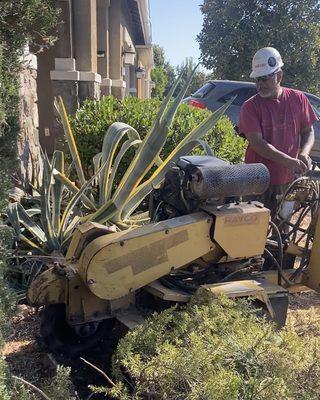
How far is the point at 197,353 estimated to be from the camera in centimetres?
205

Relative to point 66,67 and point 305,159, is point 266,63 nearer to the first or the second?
point 305,159

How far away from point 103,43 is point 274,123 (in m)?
7.64

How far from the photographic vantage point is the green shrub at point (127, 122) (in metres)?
5.49

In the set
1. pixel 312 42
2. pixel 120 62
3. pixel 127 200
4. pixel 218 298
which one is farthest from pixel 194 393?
pixel 312 42

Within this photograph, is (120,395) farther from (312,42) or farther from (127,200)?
(312,42)

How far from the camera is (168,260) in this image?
281 centimetres

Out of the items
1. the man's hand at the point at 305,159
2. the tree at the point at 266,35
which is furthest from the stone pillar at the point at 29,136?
the tree at the point at 266,35

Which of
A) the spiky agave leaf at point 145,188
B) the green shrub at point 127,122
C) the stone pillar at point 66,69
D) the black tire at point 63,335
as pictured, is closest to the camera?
the black tire at point 63,335

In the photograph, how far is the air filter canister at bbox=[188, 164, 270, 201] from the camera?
110 inches

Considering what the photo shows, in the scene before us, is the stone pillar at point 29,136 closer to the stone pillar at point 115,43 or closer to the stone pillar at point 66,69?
the stone pillar at point 66,69

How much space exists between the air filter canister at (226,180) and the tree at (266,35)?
1565 cm

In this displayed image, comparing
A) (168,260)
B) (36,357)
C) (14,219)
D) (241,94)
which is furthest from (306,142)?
(241,94)

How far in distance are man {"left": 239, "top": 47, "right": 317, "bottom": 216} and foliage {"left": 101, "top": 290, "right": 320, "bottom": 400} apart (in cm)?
181

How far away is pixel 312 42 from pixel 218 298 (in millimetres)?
17015
